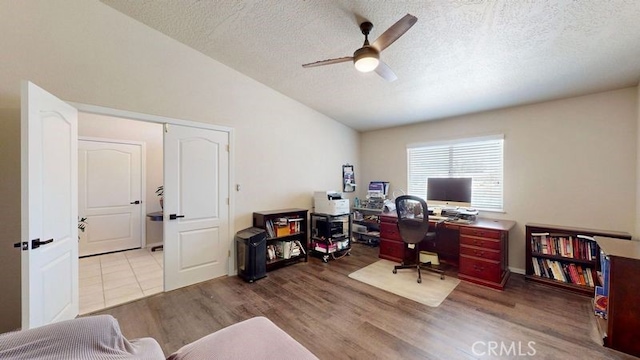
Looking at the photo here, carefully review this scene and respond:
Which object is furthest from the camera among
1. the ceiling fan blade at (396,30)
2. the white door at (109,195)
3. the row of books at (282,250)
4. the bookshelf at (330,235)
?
the white door at (109,195)

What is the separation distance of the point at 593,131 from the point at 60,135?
18.6 feet

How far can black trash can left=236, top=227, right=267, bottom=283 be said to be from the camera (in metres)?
3.12

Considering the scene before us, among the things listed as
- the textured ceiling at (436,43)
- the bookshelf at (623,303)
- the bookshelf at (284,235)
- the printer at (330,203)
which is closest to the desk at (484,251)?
the bookshelf at (623,303)

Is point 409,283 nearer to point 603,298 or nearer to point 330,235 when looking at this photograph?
point 330,235

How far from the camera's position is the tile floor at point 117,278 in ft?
8.63

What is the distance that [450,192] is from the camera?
359cm

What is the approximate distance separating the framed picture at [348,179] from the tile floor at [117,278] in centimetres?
353

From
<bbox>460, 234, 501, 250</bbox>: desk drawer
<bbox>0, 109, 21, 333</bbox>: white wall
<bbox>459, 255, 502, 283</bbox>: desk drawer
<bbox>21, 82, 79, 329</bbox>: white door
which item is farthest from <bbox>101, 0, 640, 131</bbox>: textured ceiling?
<bbox>459, 255, 502, 283</bbox>: desk drawer

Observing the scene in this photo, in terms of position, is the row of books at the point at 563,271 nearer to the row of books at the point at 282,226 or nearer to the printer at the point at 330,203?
the printer at the point at 330,203

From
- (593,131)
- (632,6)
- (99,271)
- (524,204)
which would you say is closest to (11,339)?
(99,271)

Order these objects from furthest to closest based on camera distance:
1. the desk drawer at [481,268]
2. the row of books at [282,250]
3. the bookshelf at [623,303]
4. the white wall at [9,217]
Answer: the row of books at [282,250] < the desk drawer at [481,268] < the white wall at [9,217] < the bookshelf at [623,303]

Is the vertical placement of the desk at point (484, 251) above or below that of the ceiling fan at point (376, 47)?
below

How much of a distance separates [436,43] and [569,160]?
2.44m

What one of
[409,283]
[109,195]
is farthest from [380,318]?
[109,195]
